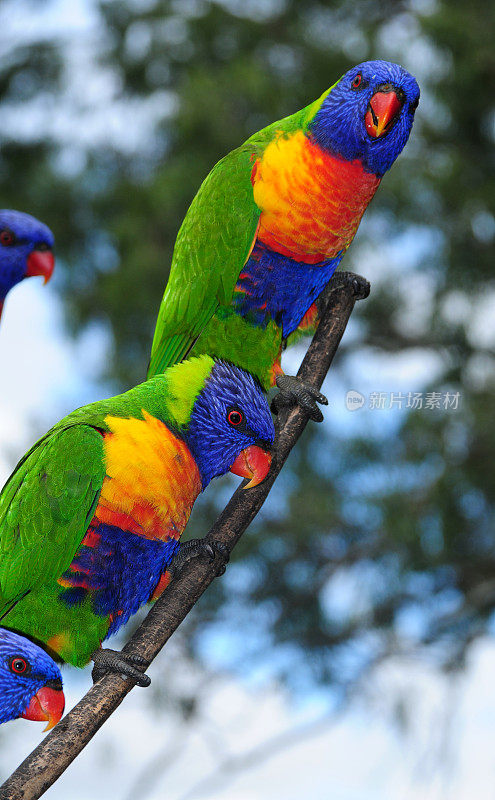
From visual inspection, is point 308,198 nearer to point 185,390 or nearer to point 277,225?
point 277,225

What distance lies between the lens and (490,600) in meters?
3.02

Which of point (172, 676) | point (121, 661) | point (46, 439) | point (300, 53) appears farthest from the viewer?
point (300, 53)

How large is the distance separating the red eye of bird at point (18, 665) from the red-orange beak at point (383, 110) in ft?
2.58

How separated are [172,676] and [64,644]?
6.53 feet

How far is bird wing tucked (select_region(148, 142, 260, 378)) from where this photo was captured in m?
1.12

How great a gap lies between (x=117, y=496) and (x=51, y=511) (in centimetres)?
7

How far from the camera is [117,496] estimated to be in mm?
825

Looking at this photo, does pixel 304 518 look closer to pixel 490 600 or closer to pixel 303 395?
pixel 490 600

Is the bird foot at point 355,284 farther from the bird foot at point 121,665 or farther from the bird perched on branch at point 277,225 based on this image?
the bird foot at point 121,665

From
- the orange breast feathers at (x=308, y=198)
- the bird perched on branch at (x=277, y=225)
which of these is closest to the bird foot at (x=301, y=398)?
the bird perched on branch at (x=277, y=225)

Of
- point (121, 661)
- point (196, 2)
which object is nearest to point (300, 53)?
point (196, 2)

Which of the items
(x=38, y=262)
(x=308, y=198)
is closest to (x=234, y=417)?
(x=308, y=198)

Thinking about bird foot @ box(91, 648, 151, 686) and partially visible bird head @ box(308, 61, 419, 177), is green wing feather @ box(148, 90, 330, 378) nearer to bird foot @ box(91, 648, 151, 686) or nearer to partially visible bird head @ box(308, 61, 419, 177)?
partially visible bird head @ box(308, 61, 419, 177)

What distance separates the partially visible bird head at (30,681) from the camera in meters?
0.75
